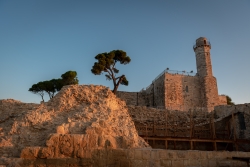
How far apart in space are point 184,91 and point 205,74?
4.32m

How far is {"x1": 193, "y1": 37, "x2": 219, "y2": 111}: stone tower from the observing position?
88.1 feet

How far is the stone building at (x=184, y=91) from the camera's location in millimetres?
25969

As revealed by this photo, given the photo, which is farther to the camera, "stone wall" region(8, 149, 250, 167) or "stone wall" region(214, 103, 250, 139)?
"stone wall" region(214, 103, 250, 139)

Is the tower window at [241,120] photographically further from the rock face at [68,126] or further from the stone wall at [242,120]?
the rock face at [68,126]

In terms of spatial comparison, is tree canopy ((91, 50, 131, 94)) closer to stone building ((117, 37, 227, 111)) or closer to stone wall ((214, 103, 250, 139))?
stone building ((117, 37, 227, 111))

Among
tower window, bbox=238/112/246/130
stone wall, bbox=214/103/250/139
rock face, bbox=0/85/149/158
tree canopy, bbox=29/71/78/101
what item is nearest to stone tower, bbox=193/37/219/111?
stone wall, bbox=214/103/250/139

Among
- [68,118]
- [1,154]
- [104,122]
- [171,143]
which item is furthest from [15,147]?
[171,143]

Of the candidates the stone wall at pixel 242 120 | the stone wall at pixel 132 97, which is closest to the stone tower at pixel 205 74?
the stone wall at pixel 132 97

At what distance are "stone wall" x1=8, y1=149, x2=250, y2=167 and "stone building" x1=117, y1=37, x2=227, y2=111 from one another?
1843 centimetres

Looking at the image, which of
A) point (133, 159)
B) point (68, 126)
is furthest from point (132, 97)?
point (133, 159)

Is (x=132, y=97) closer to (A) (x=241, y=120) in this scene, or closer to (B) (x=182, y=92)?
(B) (x=182, y=92)

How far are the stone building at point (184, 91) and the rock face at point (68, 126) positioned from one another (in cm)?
1828

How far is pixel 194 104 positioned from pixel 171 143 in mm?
12634

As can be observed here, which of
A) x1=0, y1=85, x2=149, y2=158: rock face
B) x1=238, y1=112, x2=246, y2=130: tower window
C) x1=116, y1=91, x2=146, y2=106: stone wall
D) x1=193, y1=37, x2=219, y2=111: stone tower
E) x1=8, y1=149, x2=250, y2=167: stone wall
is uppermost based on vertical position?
x1=193, y1=37, x2=219, y2=111: stone tower
